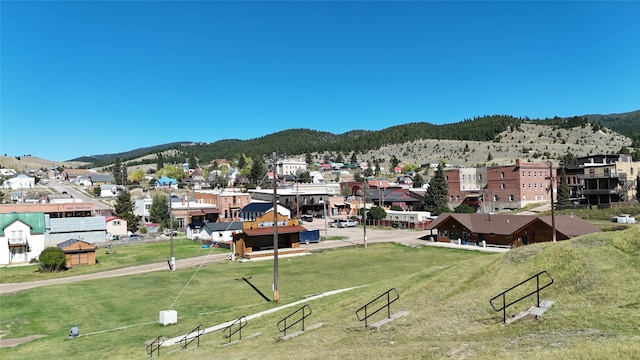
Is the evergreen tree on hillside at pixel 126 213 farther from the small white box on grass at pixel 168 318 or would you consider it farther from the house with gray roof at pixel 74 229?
the small white box on grass at pixel 168 318

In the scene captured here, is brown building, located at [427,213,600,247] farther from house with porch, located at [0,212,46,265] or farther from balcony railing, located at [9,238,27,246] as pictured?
balcony railing, located at [9,238,27,246]

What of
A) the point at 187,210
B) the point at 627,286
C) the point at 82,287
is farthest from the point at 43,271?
the point at 627,286

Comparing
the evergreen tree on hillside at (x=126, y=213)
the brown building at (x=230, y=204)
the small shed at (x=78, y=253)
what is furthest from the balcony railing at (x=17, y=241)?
the brown building at (x=230, y=204)

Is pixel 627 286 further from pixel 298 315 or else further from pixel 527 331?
pixel 298 315

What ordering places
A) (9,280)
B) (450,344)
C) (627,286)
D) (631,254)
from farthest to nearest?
→ 1. (9,280)
2. (631,254)
3. (627,286)
4. (450,344)

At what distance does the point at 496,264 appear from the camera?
21.7 metres

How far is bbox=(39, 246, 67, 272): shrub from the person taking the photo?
151ft

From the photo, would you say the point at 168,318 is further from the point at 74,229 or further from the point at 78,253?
the point at 74,229

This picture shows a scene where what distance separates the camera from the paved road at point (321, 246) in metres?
41.4

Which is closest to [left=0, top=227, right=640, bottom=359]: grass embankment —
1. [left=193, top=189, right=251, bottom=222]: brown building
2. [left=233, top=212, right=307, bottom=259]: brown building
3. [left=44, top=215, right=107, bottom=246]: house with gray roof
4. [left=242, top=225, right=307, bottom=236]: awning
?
[left=233, top=212, right=307, bottom=259]: brown building

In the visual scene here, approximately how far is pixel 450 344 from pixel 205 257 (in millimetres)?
45212

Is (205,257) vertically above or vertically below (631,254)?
below

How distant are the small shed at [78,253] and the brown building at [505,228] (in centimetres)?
4496

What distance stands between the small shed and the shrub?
222cm
